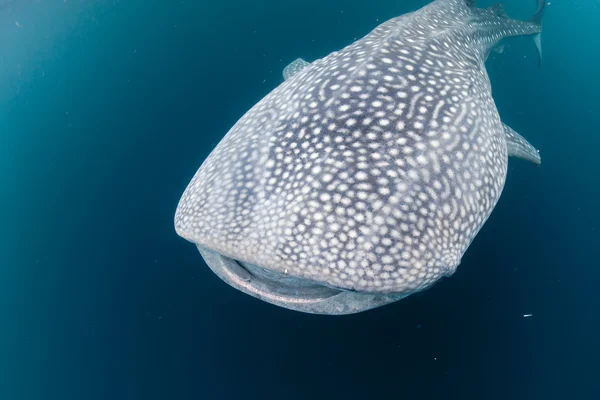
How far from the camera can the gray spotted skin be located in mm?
1893

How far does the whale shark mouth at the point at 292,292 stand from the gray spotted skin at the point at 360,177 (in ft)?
0.45

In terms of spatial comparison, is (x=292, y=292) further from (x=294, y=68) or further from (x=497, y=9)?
(x=497, y=9)

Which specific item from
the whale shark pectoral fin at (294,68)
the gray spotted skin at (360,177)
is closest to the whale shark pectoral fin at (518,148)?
the gray spotted skin at (360,177)

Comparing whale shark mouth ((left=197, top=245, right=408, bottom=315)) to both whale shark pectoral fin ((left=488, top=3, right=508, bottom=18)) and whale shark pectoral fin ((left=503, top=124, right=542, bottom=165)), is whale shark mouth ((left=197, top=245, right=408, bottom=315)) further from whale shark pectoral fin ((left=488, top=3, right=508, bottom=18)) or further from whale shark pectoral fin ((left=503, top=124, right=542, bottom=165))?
whale shark pectoral fin ((left=488, top=3, right=508, bottom=18))

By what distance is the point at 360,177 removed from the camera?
1.98 metres

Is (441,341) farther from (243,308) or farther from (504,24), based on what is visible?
(504,24)

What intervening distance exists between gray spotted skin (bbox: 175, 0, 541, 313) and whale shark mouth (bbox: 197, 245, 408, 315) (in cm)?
14

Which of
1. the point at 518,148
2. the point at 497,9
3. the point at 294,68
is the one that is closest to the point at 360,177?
the point at 518,148

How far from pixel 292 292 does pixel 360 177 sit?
0.95 meters

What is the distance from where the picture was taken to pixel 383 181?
198 centimetres

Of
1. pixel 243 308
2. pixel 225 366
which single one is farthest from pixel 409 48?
pixel 225 366

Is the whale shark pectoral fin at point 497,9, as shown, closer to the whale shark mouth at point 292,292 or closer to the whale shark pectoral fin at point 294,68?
Result: the whale shark pectoral fin at point 294,68

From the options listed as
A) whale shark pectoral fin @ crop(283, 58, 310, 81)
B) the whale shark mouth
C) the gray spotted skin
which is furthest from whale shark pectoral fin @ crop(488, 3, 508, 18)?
the whale shark mouth

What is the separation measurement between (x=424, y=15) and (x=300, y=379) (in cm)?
384
